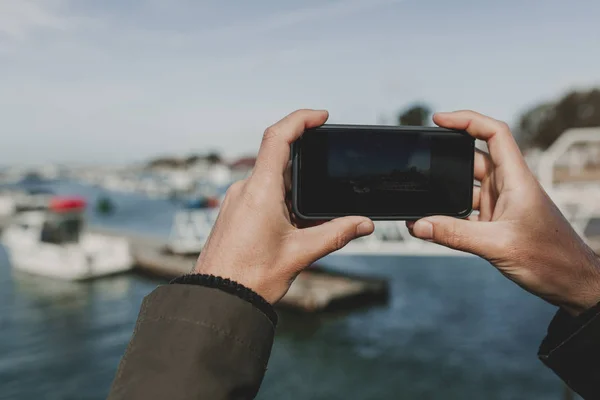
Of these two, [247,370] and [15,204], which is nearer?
[247,370]

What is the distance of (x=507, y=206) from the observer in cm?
182

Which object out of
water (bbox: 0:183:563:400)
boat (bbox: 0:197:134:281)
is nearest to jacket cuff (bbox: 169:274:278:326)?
water (bbox: 0:183:563:400)

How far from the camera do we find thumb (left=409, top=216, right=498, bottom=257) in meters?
1.81

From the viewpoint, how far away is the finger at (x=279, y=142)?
1.69 metres

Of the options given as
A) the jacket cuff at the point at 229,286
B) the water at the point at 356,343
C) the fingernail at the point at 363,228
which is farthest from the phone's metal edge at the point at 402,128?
the water at the point at 356,343

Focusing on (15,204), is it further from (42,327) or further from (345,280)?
(345,280)

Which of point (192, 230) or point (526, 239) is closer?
point (526, 239)

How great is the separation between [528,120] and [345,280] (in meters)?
58.9

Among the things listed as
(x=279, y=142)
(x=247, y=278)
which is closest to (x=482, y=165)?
(x=279, y=142)

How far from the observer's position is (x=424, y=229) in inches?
77.3

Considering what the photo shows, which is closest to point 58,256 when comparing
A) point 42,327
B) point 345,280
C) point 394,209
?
point 42,327

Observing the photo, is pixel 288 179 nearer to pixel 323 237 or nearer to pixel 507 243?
pixel 323 237

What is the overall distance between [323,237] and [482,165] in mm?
1002

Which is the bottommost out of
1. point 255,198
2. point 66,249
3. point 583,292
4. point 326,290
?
point 66,249
